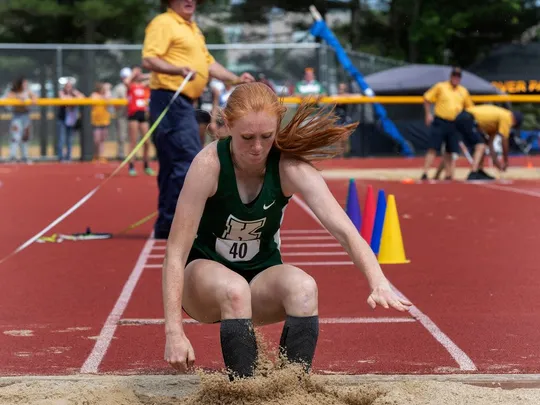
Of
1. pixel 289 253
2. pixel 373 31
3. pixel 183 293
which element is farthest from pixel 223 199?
pixel 373 31

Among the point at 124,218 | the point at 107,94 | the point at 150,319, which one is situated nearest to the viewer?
the point at 150,319

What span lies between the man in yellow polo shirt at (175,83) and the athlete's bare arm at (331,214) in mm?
5115

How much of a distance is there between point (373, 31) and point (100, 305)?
35.4m

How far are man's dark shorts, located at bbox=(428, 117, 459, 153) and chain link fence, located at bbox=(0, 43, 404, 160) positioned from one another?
6732mm

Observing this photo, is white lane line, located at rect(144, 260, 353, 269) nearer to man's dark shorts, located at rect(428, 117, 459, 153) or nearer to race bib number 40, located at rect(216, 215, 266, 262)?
race bib number 40, located at rect(216, 215, 266, 262)

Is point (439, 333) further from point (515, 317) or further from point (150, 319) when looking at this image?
point (150, 319)

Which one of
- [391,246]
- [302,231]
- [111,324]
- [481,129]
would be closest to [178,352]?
[111,324]

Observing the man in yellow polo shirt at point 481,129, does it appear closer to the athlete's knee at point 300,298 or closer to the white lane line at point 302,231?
the white lane line at point 302,231

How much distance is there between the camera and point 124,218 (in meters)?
13.6

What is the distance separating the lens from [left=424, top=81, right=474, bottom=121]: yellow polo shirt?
779 inches

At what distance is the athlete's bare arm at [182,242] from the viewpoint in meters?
4.45

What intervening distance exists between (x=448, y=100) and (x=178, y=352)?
1599 cm

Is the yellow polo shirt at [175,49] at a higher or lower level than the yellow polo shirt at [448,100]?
higher

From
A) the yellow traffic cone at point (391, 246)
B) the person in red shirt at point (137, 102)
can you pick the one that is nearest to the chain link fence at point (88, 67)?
the person in red shirt at point (137, 102)
